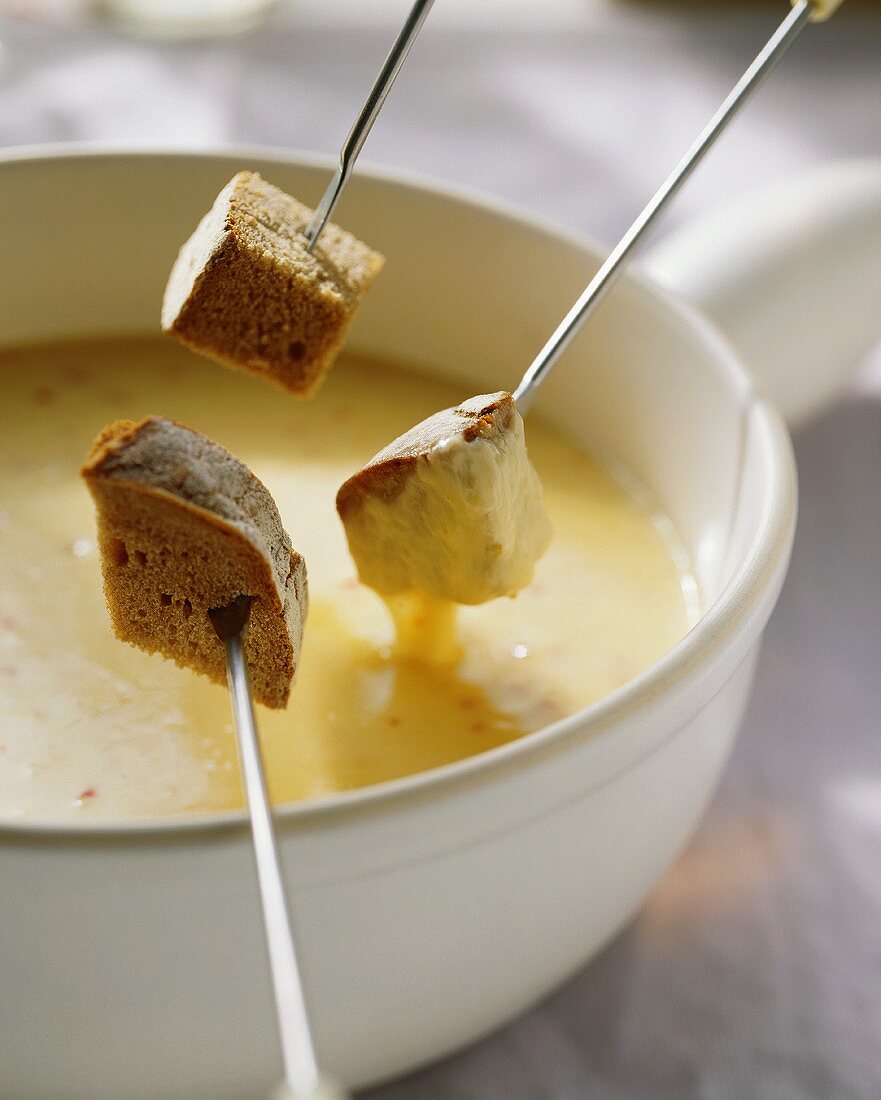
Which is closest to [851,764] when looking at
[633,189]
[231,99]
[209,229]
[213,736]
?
[213,736]

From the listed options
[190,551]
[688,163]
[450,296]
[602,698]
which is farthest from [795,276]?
[190,551]

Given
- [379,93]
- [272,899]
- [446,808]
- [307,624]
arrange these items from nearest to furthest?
[272,899] → [446,808] → [379,93] → [307,624]

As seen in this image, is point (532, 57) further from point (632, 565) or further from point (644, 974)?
point (644, 974)

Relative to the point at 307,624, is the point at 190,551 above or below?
above

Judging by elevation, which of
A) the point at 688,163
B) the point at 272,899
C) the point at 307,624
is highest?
the point at 688,163

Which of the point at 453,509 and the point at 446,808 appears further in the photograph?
the point at 453,509

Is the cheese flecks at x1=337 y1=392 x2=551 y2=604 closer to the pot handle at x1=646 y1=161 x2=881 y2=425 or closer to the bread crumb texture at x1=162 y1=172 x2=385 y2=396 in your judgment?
the bread crumb texture at x1=162 y1=172 x2=385 y2=396

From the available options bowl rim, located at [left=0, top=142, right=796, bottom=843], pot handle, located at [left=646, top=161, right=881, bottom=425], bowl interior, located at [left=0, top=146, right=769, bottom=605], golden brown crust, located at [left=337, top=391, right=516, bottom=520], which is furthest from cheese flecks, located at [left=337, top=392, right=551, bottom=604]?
pot handle, located at [left=646, top=161, right=881, bottom=425]

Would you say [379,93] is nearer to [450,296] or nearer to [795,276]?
[450,296]
